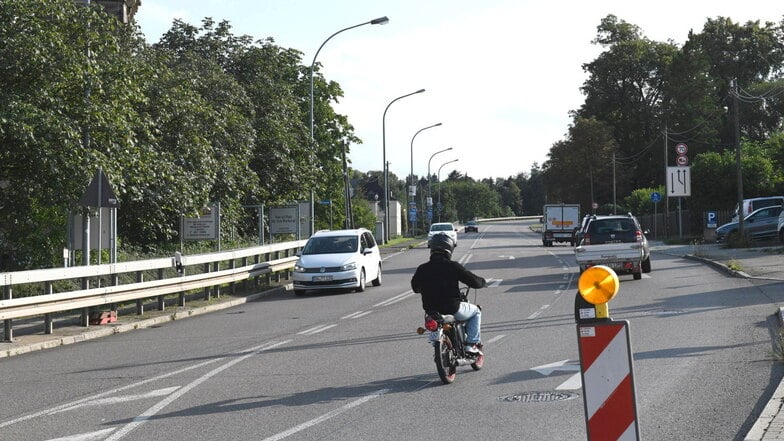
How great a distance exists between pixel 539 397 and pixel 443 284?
70.7 inches

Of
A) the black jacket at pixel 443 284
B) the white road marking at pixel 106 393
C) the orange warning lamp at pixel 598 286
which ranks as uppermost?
the orange warning lamp at pixel 598 286

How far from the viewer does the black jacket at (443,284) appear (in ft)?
34.8

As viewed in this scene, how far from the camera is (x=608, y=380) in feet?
17.7

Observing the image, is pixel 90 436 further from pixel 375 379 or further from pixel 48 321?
pixel 48 321

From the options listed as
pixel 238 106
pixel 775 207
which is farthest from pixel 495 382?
pixel 775 207

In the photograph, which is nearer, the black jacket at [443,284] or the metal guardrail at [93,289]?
the black jacket at [443,284]

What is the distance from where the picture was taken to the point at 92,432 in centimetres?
818

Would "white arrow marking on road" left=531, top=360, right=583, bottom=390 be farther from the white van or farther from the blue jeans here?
the white van

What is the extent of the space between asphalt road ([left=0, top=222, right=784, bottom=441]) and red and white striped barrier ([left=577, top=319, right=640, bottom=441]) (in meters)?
2.22

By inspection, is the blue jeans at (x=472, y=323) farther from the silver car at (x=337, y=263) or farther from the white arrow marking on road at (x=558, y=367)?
the silver car at (x=337, y=263)

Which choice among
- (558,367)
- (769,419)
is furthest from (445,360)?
(769,419)

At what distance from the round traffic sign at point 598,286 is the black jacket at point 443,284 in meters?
5.29

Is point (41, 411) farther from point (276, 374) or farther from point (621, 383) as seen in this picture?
point (621, 383)

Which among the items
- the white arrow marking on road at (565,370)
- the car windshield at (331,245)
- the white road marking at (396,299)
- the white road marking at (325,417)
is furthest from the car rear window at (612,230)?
the white road marking at (325,417)
